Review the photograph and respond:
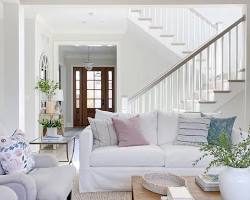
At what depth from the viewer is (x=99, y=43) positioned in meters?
8.90

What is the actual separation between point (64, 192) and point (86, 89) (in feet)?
34.5

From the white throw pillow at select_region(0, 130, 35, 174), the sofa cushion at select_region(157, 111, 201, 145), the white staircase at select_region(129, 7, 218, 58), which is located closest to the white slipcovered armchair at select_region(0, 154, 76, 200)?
the white throw pillow at select_region(0, 130, 35, 174)

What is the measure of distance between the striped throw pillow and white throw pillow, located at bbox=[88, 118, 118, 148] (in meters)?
0.82

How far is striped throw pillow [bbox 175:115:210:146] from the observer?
161 inches

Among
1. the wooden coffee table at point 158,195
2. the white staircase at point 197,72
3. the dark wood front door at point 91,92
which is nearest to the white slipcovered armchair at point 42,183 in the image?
the wooden coffee table at point 158,195

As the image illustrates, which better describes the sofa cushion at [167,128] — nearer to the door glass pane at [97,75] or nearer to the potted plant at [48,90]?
the potted plant at [48,90]

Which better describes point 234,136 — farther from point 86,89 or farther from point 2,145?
point 86,89

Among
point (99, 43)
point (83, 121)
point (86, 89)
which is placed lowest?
point (83, 121)

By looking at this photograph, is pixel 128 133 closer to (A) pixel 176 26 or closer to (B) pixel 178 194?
(B) pixel 178 194

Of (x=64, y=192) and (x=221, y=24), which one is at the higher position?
(x=221, y=24)

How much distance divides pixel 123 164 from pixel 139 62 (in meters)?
5.14

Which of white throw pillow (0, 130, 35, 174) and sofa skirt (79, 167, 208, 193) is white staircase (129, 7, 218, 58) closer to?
sofa skirt (79, 167, 208, 193)

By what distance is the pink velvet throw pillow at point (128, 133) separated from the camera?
13.1 ft

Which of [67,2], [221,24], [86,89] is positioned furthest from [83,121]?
[67,2]
